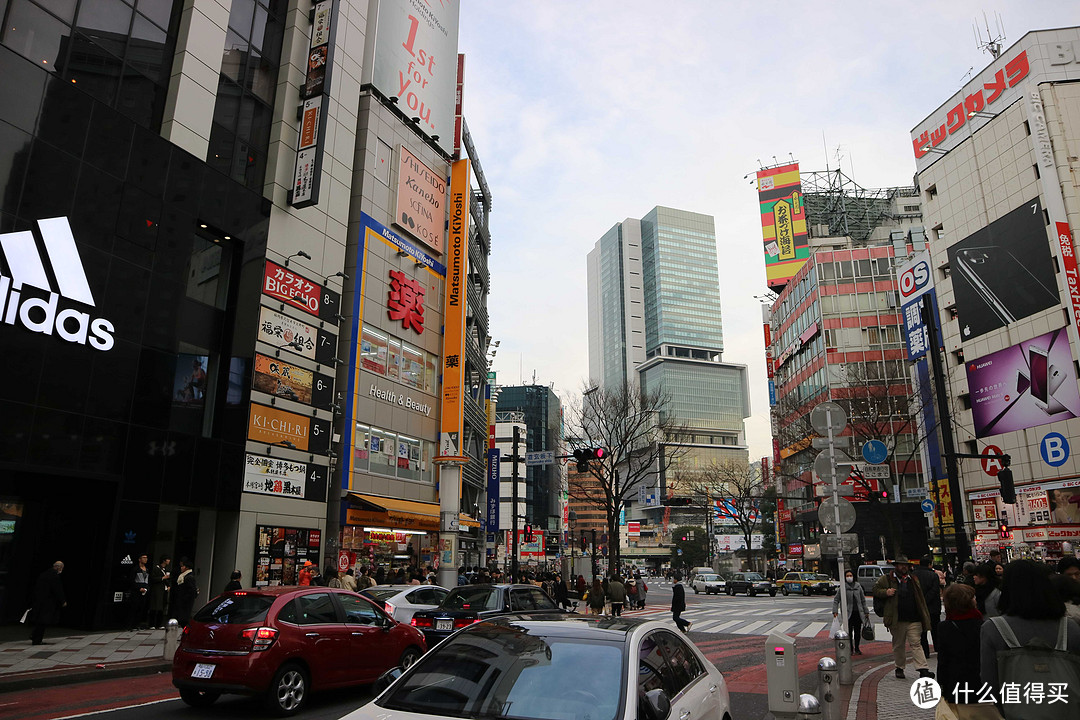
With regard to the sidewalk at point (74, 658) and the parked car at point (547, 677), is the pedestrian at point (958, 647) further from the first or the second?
the sidewalk at point (74, 658)

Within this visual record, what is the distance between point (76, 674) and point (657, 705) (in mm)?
10749

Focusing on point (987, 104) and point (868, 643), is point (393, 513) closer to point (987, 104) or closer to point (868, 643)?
point (868, 643)

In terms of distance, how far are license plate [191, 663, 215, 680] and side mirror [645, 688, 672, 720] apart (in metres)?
6.31

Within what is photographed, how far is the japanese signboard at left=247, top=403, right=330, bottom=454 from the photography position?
21.7 metres

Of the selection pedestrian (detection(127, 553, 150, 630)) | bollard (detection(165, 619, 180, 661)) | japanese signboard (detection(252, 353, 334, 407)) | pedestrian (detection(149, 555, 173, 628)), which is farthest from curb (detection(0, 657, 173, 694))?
japanese signboard (detection(252, 353, 334, 407))

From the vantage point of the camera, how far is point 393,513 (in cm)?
2773

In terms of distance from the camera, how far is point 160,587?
61.1 ft

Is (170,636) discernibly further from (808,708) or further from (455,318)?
(455,318)

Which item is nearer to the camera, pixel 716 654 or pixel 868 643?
pixel 716 654

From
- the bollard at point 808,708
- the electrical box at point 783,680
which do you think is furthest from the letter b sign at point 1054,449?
the bollard at point 808,708

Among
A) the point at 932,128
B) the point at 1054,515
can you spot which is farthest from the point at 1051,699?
the point at 932,128

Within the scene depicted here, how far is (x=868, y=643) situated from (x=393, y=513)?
58.3 feet

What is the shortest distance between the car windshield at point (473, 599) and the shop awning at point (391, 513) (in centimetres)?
1397

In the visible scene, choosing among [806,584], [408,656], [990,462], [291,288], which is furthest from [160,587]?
[990,462]
